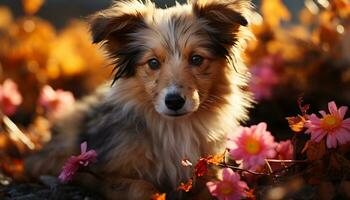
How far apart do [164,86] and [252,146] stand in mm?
768

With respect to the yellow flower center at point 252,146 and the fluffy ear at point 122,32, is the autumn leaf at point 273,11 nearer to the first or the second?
the fluffy ear at point 122,32

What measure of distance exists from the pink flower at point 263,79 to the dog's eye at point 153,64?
2105 millimetres

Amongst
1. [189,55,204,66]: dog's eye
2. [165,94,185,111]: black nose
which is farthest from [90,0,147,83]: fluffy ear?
[165,94,185,111]: black nose

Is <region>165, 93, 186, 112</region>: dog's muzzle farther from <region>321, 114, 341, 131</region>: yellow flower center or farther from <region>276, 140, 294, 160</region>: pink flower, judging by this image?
<region>321, 114, 341, 131</region>: yellow flower center

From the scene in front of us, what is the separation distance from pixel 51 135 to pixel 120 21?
4.75 feet

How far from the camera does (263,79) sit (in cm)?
629

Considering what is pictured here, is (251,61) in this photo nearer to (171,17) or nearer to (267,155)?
(171,17)

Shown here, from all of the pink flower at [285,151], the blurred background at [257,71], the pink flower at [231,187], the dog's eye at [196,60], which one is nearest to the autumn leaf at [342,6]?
the blurred background at [257,71]

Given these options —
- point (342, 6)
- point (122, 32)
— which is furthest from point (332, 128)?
point (342, 6)

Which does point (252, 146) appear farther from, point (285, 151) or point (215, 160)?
point (285, 151)

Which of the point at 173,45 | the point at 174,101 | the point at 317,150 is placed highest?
the point at 173,45

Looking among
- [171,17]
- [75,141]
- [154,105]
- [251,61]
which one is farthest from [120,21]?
[251,61]

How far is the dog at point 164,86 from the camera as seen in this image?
425 cm

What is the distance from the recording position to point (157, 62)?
4.31 m
